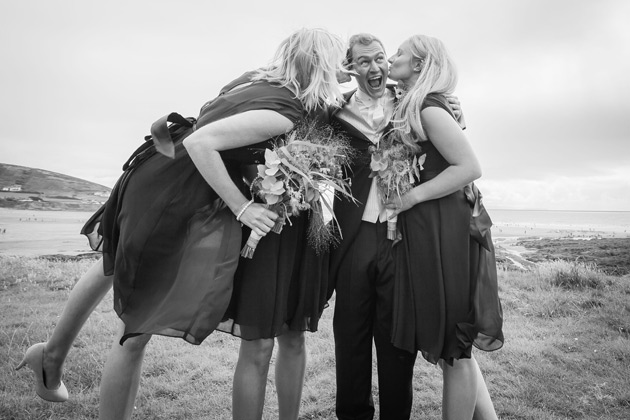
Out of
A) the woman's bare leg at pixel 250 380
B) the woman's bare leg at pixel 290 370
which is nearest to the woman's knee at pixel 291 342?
the woman's bare leg at pixel 290 370

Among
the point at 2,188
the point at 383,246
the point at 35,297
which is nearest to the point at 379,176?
the point at 383,246

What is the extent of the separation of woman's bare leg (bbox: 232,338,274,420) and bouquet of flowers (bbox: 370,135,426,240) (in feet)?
4.02

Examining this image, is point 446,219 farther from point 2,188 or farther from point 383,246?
point 2,188

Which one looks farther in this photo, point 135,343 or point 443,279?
point 443,279

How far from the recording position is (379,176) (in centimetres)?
315

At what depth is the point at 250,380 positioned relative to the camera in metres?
2.73

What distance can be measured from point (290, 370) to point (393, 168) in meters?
1.66

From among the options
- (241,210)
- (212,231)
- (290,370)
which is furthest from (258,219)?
(290,370)

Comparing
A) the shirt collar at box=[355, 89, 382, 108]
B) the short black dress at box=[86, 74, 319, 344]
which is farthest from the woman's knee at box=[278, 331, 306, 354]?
the shirt collar at box=[355, 89, 382, 108]

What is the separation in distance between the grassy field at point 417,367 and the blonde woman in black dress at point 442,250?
1498mm

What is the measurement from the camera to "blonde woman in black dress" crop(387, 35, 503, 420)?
2.96m

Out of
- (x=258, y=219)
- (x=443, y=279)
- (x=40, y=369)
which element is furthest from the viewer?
(x=40, y=369)

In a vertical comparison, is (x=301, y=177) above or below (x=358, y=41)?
below

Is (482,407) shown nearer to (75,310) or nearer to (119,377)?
(119,377)
